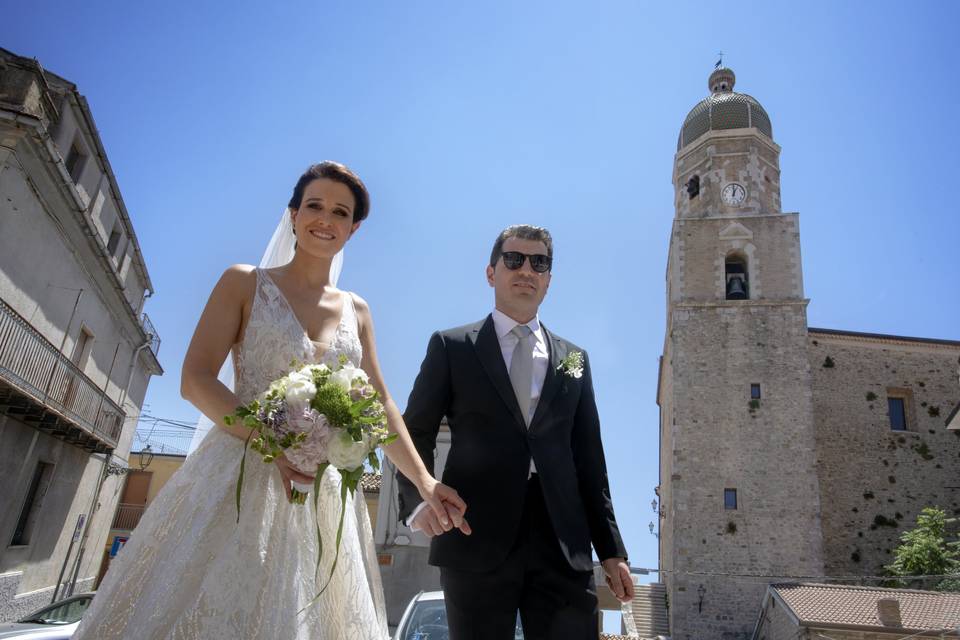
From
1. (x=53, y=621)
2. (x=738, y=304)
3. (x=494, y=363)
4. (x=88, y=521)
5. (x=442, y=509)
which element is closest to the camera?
(x=442, y=509)

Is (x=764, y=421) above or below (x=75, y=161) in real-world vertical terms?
below

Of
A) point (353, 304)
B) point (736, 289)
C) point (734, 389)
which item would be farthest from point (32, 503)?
point (736, 289)

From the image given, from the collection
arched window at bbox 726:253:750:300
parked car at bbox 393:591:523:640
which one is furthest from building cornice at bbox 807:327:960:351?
parked car at bbox 393:591:523:640

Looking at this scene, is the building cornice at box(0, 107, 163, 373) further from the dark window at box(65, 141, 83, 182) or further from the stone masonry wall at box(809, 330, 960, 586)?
the stone masonry wall at box(809, 330, 960, 586)

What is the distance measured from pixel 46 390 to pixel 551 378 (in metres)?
12.6

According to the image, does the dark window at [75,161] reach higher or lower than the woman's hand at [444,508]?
→ higher

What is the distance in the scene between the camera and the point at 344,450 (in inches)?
83.2

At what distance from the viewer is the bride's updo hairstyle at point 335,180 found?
2.88 m

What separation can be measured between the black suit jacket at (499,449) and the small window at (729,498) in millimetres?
20141

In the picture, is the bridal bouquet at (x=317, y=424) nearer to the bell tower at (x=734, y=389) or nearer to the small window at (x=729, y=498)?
the bell tower at (x=734, y=389)

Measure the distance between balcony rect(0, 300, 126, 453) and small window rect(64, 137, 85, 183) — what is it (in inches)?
152

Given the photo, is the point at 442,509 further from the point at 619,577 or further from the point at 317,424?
the point at 619,577

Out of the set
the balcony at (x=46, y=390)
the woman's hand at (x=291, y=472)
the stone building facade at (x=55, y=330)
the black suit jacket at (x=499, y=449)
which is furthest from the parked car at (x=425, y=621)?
the stone building facade at (x=55, y=330)

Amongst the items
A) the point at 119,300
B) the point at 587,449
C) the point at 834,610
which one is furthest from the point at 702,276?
the point at 587,449
